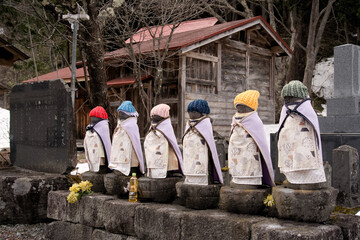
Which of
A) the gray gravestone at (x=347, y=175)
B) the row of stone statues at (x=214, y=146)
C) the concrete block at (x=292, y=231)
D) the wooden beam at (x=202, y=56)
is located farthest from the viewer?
the wooden beam at (x=202, y=56)

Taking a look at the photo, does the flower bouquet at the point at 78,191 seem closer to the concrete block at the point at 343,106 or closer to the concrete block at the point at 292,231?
the concrete block at the point at 292,231

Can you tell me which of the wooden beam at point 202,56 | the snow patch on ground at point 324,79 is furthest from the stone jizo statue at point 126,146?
the snow patch on ground at point 324,79

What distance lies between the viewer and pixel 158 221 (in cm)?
479

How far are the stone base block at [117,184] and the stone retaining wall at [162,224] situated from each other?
15cm

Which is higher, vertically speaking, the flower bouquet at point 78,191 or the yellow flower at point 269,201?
the yellow flower at point 269,201

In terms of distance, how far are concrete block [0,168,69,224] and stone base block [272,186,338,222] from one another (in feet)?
15.4

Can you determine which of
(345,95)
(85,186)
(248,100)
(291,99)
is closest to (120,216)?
(85,186)

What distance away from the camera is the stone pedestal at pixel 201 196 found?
15.5 feet

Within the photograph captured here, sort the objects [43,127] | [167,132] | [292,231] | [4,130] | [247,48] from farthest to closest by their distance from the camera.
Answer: [247,48] < [4,130] < [43,127] < [167,132] < [292,231]

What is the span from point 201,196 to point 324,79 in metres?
19.6

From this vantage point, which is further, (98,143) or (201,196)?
(98,143)

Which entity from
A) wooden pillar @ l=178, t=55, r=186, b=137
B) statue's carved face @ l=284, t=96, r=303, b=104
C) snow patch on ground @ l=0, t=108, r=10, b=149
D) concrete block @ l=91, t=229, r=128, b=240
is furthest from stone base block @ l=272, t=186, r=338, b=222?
wooden pillar @ l=178, t=55, r=186, b=137

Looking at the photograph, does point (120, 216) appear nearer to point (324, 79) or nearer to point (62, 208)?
point (62, 208)

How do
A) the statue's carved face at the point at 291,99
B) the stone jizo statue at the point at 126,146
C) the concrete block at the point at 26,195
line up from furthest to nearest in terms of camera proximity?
1. the concrete block at the point at 26,195
2. the stone jizo statue at the point at 126,146
3. the statue's carved face at the point at 291,99
